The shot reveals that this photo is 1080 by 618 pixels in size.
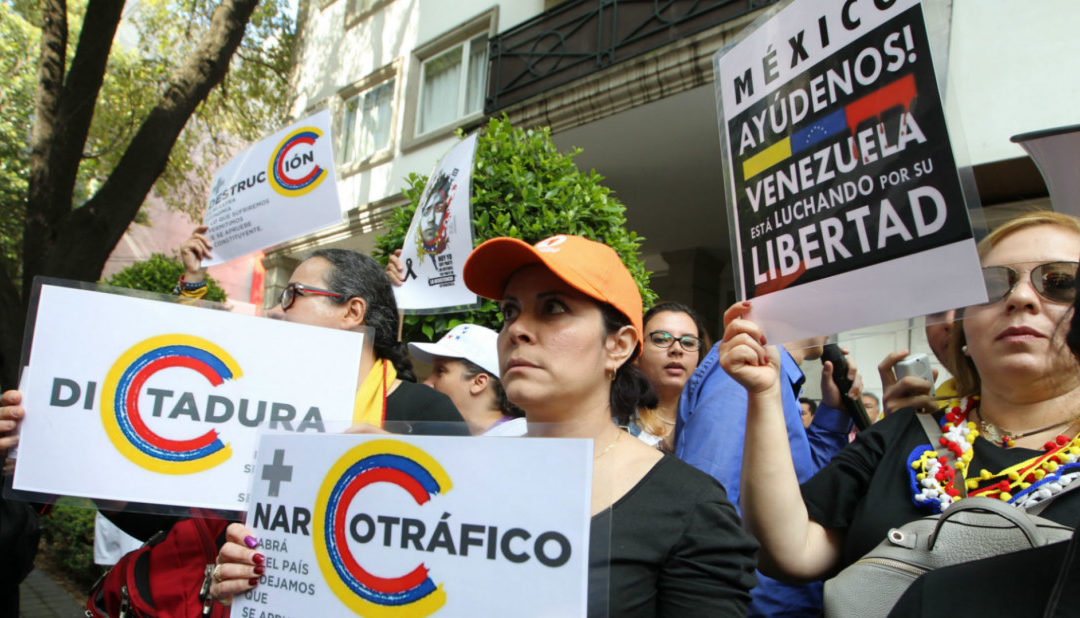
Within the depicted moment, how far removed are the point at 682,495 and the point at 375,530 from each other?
1.97 feet

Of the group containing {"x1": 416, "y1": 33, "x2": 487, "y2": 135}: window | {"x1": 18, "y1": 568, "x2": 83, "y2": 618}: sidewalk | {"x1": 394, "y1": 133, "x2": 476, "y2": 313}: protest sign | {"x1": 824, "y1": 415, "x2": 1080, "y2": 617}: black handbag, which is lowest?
{"x1": 18, "y1": 568, "x2": 83, "y2": 618}: sidewalk

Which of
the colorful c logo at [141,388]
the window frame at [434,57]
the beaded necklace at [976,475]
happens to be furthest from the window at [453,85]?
the beaded necklace at [976,475]

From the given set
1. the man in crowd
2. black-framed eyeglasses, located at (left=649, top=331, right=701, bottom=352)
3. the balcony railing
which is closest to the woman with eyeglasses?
black-framed eyeglasses, located at (left=649, top=331, right=701, bottom=352)

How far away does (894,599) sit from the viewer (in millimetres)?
1393

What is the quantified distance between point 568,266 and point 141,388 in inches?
45.4

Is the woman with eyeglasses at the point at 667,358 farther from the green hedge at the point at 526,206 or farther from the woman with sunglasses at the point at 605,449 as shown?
the woman with sunglasses at the point at 605,449

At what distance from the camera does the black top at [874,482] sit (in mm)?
1666

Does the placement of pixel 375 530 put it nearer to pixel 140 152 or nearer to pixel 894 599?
pixel 894 599

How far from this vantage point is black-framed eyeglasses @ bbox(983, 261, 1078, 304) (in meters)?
1.54

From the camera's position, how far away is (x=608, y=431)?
1756 mm

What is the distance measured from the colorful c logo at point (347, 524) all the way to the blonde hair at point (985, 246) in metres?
1.06

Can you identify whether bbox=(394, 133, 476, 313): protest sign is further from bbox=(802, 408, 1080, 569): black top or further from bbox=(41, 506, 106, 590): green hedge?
bbox=(41, 506, 106, 590): green hedge


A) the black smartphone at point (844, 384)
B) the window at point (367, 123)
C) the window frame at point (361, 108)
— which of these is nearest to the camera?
the black smartphone at point (844, 384)

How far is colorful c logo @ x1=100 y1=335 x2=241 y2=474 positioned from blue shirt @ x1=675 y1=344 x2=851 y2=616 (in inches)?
52.9
